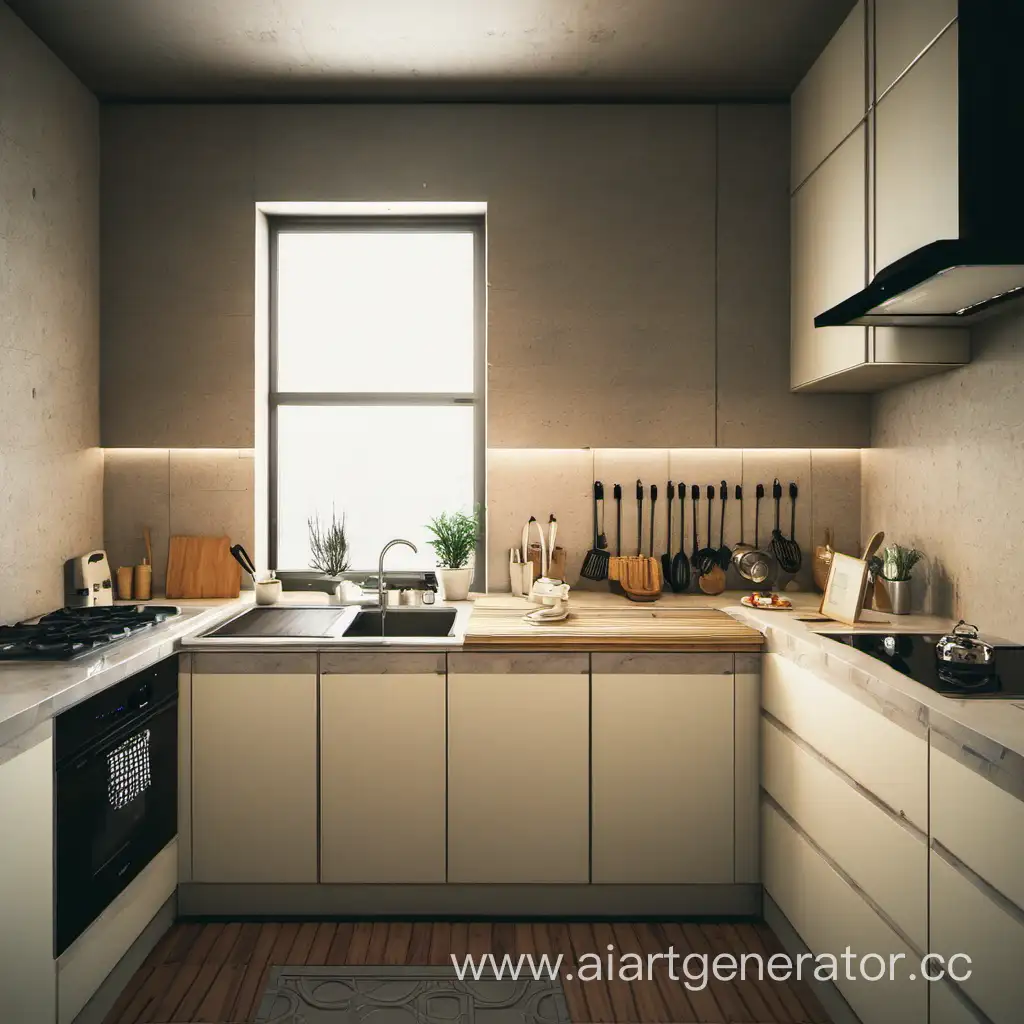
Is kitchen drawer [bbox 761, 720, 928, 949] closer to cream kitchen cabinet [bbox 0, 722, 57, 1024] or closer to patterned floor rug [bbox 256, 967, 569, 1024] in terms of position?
patterned floor rug [bbox 256, 967, 569, 1024]

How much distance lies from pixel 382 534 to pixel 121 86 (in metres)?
2.09

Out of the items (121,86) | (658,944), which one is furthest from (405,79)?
(658,944)

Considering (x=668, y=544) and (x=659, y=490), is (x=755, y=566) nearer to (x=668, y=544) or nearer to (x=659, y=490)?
(x=668, y=544)

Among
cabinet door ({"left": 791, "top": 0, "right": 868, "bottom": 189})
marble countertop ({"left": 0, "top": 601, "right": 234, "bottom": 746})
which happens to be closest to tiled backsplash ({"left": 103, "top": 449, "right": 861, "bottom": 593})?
marble countertop ({"left": 0, "top": 601, "right": 234, "bottom": 746})

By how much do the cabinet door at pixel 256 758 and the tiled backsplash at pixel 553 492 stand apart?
2.81 ft

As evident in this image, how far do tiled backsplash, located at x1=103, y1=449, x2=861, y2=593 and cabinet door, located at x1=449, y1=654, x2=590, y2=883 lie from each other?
2.70ft

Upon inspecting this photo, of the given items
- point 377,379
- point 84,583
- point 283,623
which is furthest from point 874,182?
point 84,583

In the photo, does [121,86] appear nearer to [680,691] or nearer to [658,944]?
[680,691]

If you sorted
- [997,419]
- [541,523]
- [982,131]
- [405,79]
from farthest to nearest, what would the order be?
[541,523], [405,79], [997,419], [982,131]

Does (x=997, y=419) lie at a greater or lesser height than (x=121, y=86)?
lesser

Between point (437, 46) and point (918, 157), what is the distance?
169 cm

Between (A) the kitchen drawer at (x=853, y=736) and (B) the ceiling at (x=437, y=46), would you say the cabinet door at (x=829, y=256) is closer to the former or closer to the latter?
(B) the ceiling at (x=437, y=46)

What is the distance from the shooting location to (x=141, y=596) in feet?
9.77

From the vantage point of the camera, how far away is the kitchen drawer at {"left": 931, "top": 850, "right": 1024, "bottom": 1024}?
4.12 feet
